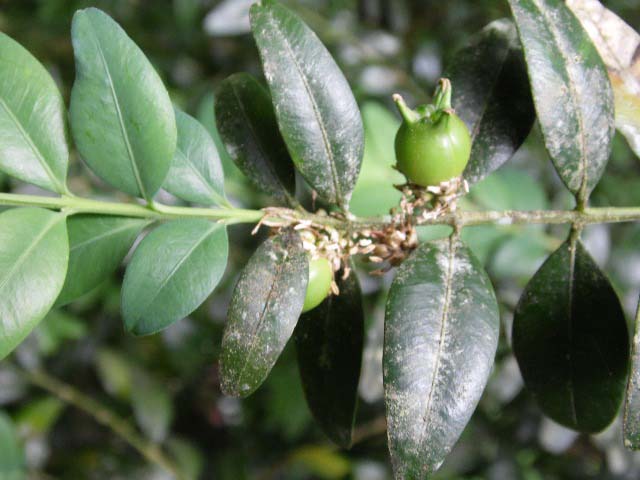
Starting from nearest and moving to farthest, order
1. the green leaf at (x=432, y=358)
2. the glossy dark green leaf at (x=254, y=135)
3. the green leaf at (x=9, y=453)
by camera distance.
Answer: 1. the green leaf at (x=432, y=358)
2. the glossy dark green leaf at (x=254, y=135)
3. the green leaf at (x=9, y=453)

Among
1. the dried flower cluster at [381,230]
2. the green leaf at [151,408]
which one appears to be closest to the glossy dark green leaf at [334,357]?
the dried flower cluster at [381,230]

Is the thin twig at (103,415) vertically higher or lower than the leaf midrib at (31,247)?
lower

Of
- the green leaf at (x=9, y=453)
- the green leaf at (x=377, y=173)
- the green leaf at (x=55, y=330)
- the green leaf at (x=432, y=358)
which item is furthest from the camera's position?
the green leaf at (x=55, y=330)

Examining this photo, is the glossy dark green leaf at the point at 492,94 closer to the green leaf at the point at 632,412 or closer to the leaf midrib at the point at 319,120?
the leaf midrib at the point at 319,120

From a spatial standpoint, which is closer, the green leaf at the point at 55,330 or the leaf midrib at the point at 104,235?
the leaf midrib at the point at 104,235

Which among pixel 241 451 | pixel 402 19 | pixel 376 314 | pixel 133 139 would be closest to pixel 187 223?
pixel 133 139

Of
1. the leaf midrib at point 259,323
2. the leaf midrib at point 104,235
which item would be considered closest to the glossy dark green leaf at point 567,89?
the leaf midrib at point 259,323

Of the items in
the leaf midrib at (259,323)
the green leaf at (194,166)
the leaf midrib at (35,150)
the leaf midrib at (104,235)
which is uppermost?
the leaf midrib at (35,150)
